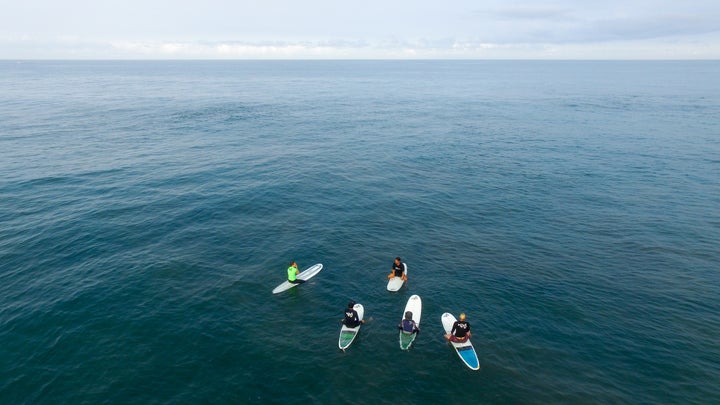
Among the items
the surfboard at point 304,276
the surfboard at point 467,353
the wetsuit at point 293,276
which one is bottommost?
the surfboard at point 304,276

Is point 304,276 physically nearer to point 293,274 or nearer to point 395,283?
point 293,274

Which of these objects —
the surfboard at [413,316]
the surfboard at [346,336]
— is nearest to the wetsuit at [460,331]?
the surfboard at [413,316]

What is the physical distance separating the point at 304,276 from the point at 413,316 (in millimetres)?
10987

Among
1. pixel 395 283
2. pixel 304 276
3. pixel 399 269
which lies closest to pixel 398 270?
pixel 399 269

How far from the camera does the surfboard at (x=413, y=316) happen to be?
1131 inches

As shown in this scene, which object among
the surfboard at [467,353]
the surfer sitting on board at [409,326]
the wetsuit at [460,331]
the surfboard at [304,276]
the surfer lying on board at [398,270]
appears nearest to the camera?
the surfboard at [467,353]

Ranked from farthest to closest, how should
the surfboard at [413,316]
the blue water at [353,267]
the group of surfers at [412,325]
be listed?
the surfboard at [413,316] → the group of surfers at [412,325] → the blue water at [353,267]

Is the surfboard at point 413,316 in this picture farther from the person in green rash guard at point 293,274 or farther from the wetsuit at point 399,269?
the person in green rash guard at point 293,274

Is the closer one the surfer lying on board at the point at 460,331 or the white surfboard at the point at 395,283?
the surfer lying on board at the point at 460,331

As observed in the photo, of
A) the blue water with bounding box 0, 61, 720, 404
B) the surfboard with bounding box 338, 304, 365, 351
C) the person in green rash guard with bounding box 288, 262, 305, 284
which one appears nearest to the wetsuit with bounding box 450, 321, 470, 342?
the blue water with bounding box 0, 61, 720, 404

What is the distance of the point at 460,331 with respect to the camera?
1105 inches

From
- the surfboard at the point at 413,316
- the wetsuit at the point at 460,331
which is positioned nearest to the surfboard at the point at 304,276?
the surfboard at the point at 413,316

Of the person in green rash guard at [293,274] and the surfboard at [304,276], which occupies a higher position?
the person in green rash guard at [293,274]

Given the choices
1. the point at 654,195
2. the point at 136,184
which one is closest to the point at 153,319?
the point at 136,184
